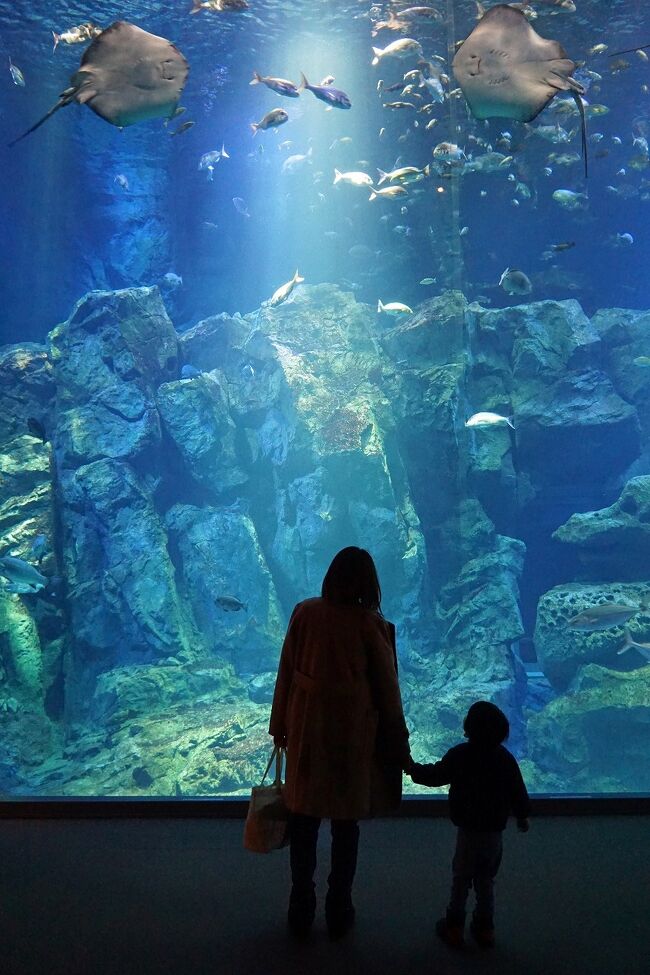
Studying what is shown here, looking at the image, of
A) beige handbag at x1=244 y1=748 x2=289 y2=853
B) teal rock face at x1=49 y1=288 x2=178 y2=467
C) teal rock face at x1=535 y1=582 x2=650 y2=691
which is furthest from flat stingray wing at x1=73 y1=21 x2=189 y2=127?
teal rock face at x1=535 y1=582 x2=650 y2=691

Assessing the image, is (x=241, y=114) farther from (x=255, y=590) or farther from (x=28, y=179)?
(x=255, y=590)

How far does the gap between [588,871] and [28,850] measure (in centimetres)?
259

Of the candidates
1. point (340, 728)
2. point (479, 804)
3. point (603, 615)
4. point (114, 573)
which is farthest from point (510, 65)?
point (114, 573)

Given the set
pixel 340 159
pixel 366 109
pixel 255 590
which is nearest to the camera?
pixel 255 590

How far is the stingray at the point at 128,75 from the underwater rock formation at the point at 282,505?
7.74 meters

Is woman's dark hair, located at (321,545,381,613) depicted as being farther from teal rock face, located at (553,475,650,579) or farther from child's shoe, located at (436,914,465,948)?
teal rock face, located at (553,475,650,579)

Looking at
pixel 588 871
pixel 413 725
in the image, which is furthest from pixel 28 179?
pixel 588 871

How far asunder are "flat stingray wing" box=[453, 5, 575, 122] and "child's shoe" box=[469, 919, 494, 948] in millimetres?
4754

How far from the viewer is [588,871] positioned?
2.54 m

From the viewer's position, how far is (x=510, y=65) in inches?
164

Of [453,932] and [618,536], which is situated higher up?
[453,932]

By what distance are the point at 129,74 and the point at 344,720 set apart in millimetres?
4552

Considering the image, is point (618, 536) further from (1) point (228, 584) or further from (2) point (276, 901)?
(2) point (276, 901)

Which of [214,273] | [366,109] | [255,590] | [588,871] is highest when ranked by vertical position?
[366,109]
